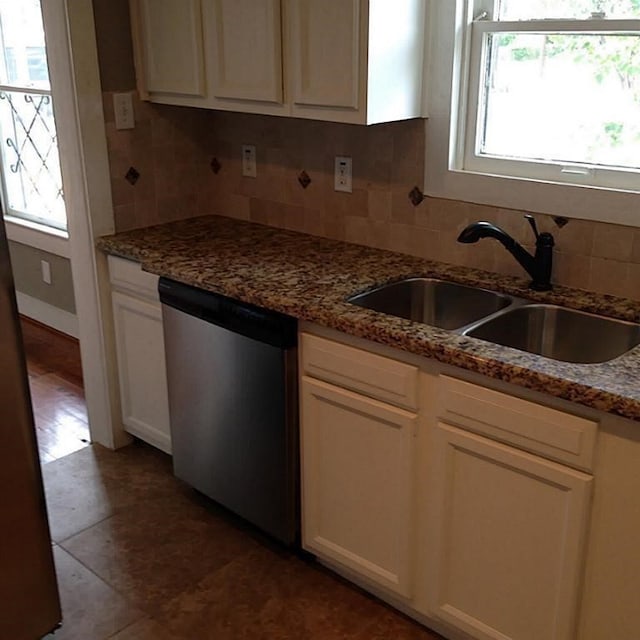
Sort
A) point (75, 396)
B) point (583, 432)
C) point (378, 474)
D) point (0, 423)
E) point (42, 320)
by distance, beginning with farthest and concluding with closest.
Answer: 1. point (42, 320)
2. point (75, 396)
3. point (378, 474)
4. point (0, 423)
5. point (583, 432)

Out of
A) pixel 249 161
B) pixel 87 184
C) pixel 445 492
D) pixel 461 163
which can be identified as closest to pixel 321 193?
pixel 249 161

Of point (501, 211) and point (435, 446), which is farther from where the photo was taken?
point (501, 211)

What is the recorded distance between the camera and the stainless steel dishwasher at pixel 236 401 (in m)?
2.26

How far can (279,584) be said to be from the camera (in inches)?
94.1

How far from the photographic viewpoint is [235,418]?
8.02 ft

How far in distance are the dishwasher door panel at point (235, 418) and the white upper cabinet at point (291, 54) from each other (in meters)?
0.74

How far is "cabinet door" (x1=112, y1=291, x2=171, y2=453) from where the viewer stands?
280cm

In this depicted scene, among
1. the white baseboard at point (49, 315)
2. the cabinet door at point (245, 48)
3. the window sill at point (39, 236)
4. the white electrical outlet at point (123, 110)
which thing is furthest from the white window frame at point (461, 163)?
the white baseboard at point (49, 315)

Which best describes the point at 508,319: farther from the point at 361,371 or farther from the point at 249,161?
the point at 249,161

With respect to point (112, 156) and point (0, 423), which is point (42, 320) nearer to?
point (112, 156)

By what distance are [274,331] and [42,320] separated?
2753 mm

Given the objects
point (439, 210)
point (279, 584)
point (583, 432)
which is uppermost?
point (439, 210)

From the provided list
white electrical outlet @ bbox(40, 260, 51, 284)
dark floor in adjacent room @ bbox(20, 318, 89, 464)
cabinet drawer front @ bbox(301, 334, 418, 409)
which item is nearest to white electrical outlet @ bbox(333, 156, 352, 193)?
cabinet drawer front @ bbox(301, 334, 418, 409)

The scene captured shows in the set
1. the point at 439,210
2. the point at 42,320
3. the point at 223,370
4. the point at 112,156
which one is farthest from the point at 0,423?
the point at 42,320
